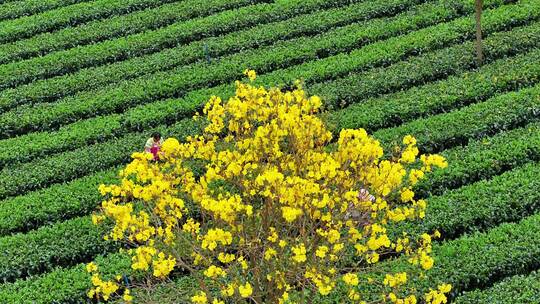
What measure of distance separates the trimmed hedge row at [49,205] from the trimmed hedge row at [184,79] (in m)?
2.86

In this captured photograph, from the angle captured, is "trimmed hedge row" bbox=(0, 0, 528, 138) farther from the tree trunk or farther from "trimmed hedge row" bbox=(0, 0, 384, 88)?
"trimmed hedge row" bbox=(0, 0, 384, 88)

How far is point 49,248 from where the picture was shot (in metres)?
12.4

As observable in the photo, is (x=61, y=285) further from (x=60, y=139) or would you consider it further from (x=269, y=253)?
(x=269, y=253)

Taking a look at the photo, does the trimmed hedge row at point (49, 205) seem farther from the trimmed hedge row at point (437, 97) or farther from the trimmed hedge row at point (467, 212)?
the trimmed hedge row at point (437, 97)

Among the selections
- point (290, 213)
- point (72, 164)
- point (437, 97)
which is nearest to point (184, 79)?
point (72, 164)

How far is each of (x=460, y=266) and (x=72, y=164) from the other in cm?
796

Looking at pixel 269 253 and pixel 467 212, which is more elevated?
pixel 269 253

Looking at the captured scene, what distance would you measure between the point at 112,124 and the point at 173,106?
1.40 m

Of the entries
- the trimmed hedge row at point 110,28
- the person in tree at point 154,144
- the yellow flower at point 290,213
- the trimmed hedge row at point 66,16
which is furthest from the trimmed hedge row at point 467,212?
the trimmed hedge row at point 66,16

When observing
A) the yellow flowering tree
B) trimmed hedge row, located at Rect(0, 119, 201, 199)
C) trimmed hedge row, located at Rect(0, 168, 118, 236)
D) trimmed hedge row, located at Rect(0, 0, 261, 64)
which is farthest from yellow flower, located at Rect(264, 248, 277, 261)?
trimmed hedge row, located at Rect(0, 0, 261, 64)

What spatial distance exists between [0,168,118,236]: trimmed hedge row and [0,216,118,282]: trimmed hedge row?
1.71 feet

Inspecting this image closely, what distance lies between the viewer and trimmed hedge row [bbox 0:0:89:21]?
21269 millimetres

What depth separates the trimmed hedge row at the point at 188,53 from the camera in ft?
56.9

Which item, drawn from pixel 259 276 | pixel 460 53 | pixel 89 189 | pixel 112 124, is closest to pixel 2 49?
pixel 112 124
